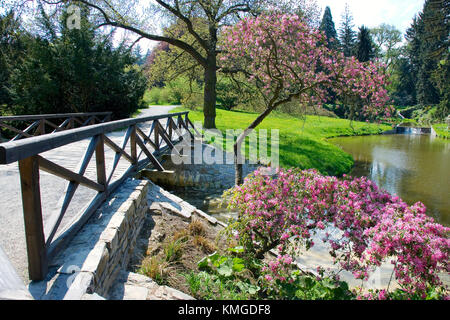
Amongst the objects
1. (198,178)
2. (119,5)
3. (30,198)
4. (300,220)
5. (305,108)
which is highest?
(119,5)

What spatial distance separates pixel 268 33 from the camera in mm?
6770

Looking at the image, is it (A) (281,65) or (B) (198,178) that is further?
(B) (198,178)

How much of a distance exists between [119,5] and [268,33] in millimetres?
8472

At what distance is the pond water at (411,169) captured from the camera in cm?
954

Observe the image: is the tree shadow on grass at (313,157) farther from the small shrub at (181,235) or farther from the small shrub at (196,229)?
the small shrub at (181,235)

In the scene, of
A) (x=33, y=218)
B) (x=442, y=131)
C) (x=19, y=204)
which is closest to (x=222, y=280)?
(x=33, y=218)

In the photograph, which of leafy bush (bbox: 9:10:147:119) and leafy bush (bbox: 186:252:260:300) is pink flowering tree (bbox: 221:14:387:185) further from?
leafy bush (bbox: 9:10:147:119)

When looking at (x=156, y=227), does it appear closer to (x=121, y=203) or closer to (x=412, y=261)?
(x=121, y=203)

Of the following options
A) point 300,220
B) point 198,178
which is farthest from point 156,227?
point 198,178

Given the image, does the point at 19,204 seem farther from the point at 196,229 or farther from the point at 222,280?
the point at 222,280

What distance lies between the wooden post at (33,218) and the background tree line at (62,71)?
1082 centimetres

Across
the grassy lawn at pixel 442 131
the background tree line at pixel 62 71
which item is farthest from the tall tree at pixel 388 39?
the background tree line at pixel 62 71

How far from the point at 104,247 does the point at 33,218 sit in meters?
0.73

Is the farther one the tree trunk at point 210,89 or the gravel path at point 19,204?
the tree trunk at point 210,89
